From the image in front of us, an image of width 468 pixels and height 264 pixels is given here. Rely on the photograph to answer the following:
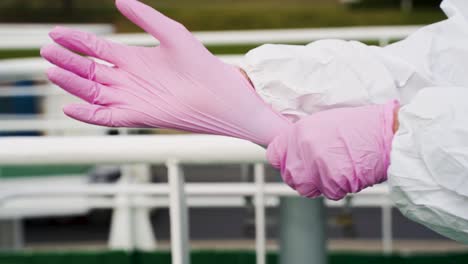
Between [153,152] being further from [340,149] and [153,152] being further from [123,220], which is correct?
[123,220]

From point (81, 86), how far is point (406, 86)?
40 centimetres

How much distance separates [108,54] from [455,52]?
1.42 ft

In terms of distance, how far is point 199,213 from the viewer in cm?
765

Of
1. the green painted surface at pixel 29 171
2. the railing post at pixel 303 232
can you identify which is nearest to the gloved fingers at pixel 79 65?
the railing post at pixel 303 232

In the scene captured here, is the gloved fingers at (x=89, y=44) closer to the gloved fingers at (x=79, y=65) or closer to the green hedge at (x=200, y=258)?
the gloved fingers at (x=79, y=65)

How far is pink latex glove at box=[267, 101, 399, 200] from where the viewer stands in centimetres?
100

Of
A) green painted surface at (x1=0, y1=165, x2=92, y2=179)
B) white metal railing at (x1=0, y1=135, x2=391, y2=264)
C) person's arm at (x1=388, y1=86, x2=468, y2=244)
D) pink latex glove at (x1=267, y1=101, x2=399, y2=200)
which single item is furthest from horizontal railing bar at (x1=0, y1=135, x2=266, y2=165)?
green painted surface at (x1=0, y1=165, x2=92, y2=179)

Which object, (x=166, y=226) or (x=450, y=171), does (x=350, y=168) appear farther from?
(x=166, y=226)

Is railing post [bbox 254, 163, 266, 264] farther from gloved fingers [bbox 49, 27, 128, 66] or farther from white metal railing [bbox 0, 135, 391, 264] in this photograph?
gloved fingers [bbox 49, 27, 128, 66]

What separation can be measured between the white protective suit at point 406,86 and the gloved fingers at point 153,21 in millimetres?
96

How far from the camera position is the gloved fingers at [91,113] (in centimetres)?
111

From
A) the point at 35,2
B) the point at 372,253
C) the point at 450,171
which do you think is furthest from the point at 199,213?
the point at 35,2

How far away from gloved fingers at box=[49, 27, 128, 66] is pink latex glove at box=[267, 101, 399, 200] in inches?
10.3

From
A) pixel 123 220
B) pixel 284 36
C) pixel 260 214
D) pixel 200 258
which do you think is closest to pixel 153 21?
pixel 260 214
